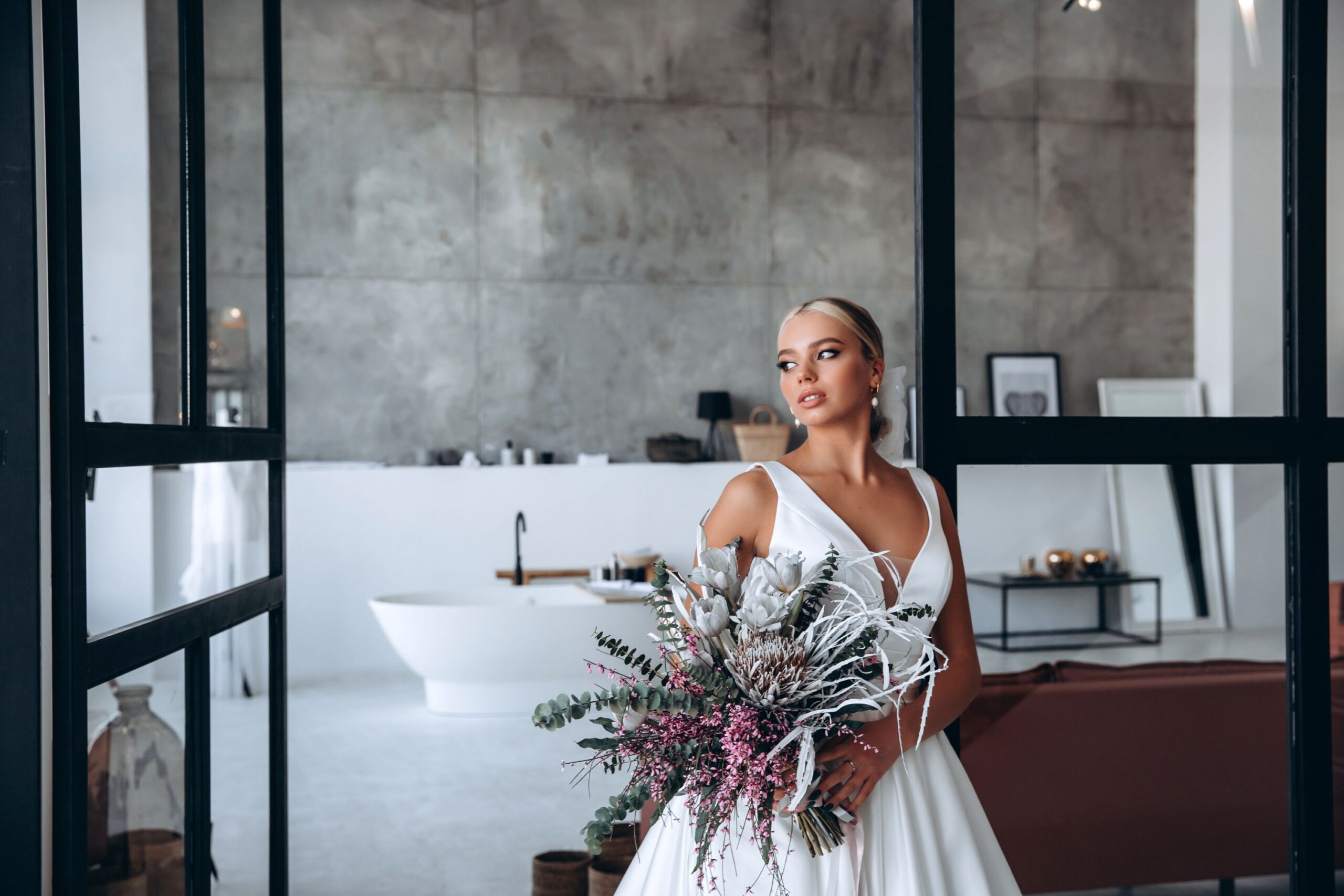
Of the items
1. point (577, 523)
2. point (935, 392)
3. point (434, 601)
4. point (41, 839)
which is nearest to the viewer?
point (41, 839)

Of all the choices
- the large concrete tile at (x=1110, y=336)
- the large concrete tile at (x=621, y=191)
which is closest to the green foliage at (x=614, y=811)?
the large concrete tile at (x=1110, y=336)

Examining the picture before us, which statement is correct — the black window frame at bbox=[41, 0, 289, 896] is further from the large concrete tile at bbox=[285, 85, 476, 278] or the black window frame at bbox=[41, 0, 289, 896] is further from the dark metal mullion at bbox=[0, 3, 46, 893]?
the large concrete tile at bbox=[285, 85, 476, 278]

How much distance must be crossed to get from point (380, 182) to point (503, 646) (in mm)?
3592

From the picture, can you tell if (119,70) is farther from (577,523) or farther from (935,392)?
(577,523)

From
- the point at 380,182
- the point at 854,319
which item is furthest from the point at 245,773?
the point at 380,182

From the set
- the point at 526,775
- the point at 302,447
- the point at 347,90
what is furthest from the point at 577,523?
the point at 347,90

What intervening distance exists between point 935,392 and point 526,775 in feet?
11.9

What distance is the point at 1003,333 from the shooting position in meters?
2.11

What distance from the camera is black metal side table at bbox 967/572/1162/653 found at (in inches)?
84.7

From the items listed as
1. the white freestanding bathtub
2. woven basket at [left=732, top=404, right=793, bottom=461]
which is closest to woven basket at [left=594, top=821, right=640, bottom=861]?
the white freestanding bathtub

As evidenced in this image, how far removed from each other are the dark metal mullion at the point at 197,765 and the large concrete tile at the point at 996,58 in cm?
167

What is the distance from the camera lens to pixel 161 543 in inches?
80.4

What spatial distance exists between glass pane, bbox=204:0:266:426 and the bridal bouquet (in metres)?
1.12

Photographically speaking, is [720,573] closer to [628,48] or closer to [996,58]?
[996,58]
